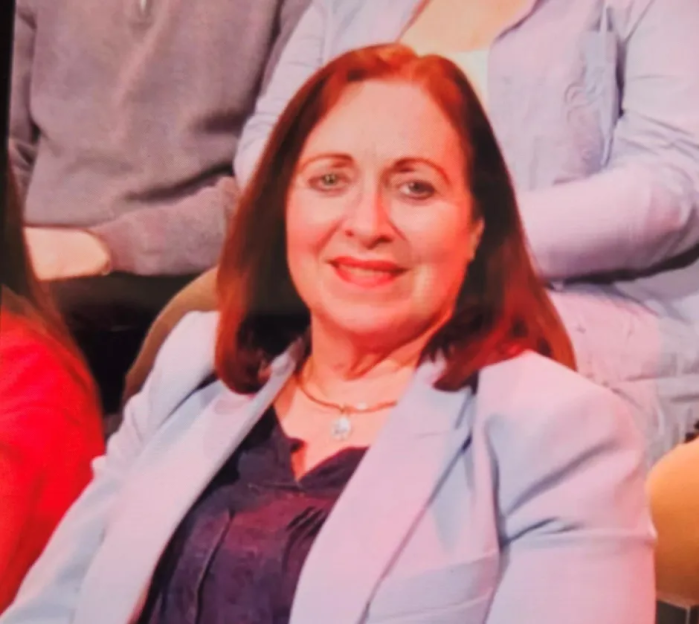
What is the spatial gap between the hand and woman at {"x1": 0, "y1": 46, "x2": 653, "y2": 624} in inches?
4.1

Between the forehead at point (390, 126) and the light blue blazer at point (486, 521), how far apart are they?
0.58ft

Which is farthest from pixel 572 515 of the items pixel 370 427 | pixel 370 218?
pixel 370 218

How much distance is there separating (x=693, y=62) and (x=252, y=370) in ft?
1.47

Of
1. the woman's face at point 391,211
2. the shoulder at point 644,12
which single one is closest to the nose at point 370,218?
the woman's face at point 391,211

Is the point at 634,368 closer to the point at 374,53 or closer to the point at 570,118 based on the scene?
the point at 570,118

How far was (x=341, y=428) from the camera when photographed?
2.71 ft

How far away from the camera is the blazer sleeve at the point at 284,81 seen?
0.88 meters

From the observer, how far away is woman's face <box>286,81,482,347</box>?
807mm

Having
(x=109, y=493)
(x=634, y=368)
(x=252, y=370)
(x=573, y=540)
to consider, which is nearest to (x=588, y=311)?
(x=634, y=368)

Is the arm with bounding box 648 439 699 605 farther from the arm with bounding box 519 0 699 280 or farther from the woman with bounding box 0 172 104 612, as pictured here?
the woman with bounding box 0 172 104 612

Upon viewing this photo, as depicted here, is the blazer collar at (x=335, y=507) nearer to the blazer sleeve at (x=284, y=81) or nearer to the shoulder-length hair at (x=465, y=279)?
the shoulder-length hair at (x=465, y=279)

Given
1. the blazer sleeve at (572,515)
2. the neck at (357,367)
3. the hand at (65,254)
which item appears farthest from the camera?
the hand at (65,254)

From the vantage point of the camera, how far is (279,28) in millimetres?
924

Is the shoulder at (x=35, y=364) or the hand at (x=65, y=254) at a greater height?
the hand at (x=65, y=254)
